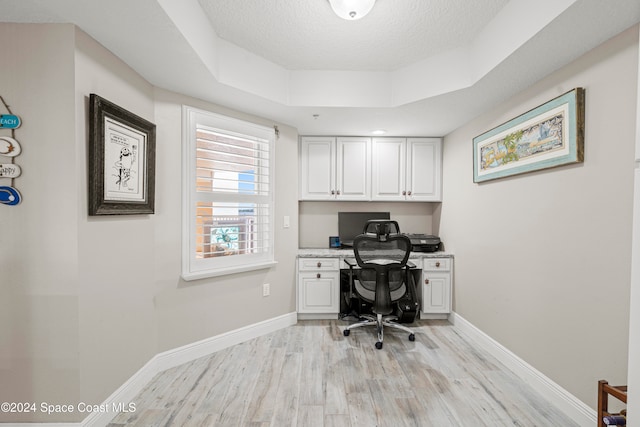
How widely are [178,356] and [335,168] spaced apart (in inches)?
98.9

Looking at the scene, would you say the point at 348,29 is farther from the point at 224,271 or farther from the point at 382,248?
the point at 224,271

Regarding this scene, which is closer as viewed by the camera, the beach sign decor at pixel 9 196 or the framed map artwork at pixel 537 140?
the beach sign decor at pixel 9 196

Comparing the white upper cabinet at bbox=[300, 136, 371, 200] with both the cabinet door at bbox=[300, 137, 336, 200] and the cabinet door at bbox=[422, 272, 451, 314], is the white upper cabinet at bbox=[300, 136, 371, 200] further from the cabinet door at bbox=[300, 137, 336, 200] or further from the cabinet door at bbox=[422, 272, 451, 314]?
the cabinet door at bbox=[422, 272, 451, 314]

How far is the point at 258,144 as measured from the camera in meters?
2.86

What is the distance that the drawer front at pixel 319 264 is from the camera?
3188 mm

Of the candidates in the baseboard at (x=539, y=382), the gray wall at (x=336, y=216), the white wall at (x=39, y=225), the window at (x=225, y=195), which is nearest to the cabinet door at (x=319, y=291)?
the window at (x=225, y=195)

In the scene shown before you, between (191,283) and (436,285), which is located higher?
(191,283)

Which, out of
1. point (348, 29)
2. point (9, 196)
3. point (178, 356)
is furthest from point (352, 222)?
point (9, 196)

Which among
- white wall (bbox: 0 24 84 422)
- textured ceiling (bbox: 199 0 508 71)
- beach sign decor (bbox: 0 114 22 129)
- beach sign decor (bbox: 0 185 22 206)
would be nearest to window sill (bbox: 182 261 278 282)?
white wall (bbox: 0 24 84 422)

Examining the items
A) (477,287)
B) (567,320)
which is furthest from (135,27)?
(477,287)

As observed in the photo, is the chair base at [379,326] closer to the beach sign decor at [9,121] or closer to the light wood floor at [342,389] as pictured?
the light wood floor at [342,389]

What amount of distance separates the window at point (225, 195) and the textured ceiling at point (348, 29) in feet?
2.45

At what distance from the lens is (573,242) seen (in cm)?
172

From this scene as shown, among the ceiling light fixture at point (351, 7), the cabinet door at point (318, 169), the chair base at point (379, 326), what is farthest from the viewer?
the cabinet door at point (318, 169)
